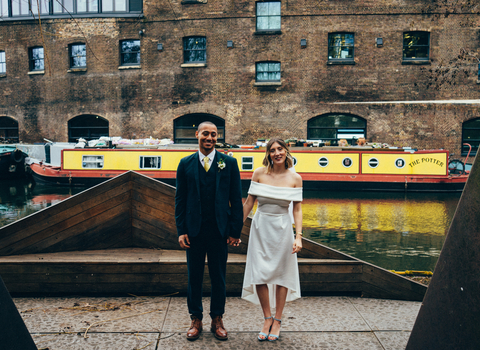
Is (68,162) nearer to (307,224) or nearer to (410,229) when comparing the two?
(307,224)

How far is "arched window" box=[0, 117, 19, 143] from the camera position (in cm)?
2420

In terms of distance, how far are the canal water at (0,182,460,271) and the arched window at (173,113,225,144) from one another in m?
6.90

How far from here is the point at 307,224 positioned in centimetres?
993

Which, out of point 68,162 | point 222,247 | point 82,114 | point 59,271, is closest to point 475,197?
point 222,247

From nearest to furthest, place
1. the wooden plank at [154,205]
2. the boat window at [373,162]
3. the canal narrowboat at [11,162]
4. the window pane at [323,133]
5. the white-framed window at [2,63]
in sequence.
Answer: the wooden plank at [154,205] < the boat window at [373,162] < the canal narrowboat at [11,162] < the window pane at [323,133] < the white-framed window at [2,63]

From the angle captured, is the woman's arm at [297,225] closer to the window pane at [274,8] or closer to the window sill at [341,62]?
the window sill at [341,62]

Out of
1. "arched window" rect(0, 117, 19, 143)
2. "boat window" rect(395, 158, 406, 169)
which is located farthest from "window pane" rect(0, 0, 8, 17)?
"boat window" rect(395, 158, 406, 169)

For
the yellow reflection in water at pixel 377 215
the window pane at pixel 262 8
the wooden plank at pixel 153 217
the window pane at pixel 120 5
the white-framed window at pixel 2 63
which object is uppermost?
the window pane at pixel 120 5

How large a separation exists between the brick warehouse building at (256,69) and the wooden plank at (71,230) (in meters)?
17.6

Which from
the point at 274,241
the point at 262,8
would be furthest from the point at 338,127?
the point at 274,241

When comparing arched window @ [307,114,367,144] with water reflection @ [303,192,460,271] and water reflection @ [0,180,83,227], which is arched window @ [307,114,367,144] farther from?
water reflection @ [0,180,83,227]

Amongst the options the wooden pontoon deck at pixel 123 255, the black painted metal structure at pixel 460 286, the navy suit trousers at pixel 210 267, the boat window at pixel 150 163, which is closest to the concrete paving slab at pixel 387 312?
the wooden pontoon deck at pixel 123 255

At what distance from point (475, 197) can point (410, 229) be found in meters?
8.11

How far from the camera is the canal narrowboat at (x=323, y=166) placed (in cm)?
1655
